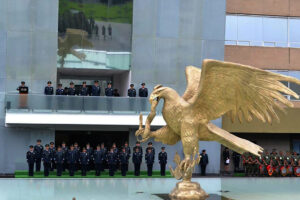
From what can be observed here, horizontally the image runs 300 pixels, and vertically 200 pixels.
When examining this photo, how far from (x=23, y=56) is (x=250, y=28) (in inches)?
556

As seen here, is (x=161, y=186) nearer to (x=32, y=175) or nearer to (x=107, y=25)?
Answer: (x=32, y=175)

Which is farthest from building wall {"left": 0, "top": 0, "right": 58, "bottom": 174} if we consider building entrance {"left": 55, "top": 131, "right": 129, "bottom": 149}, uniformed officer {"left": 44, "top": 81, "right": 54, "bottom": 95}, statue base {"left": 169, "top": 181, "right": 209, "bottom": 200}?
statue base {"left": 169, "top": 181, "right": 209, "bottom": 200}

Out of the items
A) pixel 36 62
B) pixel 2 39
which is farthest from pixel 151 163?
pixel 2 39

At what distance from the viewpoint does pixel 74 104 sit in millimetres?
28562

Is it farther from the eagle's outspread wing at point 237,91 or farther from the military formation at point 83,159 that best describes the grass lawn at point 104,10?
the eagle's outspread wing at point 237,91

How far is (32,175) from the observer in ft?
91.1

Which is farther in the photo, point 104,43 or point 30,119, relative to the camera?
point 104,43

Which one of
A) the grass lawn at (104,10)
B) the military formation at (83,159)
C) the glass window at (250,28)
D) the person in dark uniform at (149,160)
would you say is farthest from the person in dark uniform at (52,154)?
the glass window at (250,28)

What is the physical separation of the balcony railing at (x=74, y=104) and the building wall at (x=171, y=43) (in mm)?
3222

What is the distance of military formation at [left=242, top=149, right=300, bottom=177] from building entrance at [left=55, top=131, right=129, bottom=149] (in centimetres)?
726

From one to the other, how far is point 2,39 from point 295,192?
18.3m

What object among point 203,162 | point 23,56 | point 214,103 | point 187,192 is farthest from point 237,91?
point 23,56

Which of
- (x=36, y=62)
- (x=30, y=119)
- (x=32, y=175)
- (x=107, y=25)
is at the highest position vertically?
(x=107, y=25)

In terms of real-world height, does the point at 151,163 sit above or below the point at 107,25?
below
